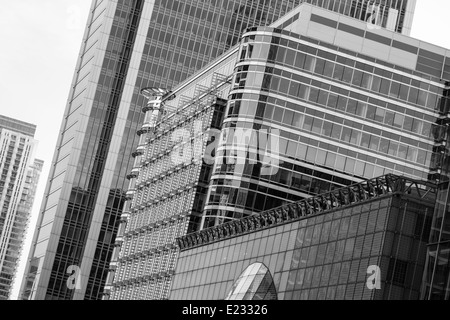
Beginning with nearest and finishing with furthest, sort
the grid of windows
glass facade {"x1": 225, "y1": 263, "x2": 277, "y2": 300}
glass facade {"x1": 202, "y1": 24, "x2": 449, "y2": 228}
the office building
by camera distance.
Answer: the grid of windows, glass facade {"x1": 225, "y1": 263, "x2": 277, "y2": 300}, the office building, glass facade {"x1": 202, "y1": 24, "x2": 449, "y2": 228}

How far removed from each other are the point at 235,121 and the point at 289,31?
10683 mm

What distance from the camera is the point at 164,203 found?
369ft

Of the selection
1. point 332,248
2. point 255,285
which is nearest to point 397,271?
point 332,248

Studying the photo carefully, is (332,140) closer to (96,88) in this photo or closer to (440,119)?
(440,119)

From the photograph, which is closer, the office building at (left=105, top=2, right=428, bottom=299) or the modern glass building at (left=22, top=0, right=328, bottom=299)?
the office building at (left=105, top=2, right=428, bottom=299)

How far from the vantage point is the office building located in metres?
94.3

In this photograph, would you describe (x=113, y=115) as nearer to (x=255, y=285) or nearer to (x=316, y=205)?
(x=255, y=285)

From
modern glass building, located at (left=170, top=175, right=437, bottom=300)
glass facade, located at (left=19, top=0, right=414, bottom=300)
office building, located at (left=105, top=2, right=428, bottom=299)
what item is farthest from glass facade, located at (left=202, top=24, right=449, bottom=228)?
glass facade, located at (left=19, top=0, right=414, bottom=300)

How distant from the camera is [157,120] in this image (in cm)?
12875

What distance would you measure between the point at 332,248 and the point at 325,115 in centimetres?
3746

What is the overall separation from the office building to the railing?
4.67 metres

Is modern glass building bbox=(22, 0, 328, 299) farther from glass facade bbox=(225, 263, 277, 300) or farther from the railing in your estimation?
glass facade bbox=(225, 263, 277, 300)

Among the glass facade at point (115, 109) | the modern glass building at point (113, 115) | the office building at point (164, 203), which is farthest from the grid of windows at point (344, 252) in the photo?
the glass facade at point (115, 109)
